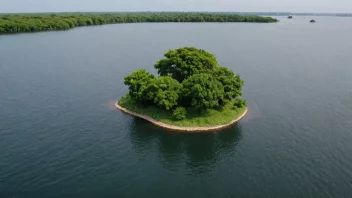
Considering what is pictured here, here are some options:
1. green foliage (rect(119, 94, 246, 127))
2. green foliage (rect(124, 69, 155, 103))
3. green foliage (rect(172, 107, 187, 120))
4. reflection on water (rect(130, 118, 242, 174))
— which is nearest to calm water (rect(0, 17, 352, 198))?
reflection on water (rect(130, 118, 242, 174))

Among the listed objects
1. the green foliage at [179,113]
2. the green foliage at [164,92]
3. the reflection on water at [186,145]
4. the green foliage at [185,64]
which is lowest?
the reflection on water at [186,145]

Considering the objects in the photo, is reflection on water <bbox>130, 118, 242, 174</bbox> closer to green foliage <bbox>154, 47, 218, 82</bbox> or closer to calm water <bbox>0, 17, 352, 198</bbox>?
calm water <bbox>0, 17, 352, 198</bbox>

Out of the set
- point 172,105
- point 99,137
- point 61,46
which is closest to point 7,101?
point 99,137

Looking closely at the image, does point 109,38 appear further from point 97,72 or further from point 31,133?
point 31,133

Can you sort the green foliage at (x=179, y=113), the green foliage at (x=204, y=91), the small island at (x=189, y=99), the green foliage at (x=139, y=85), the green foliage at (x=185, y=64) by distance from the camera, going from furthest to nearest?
1. the green foliage at (x=185, y=64)
2. the green foliage at (x=139, y=85)
3. the green foliage at (x=179, y=113)
4. the small island at (x=189, y=99)
5. the green foliage at (x=204, y=91)

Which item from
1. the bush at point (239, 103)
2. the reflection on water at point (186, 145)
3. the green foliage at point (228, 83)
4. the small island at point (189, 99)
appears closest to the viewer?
the reflection on water at point (186, 145)

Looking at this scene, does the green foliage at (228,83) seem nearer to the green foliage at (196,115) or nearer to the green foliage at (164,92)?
the green foliage at (196,115)

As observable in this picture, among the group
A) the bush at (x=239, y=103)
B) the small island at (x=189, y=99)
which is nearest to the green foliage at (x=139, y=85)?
the small island at (x=189, y=99)
